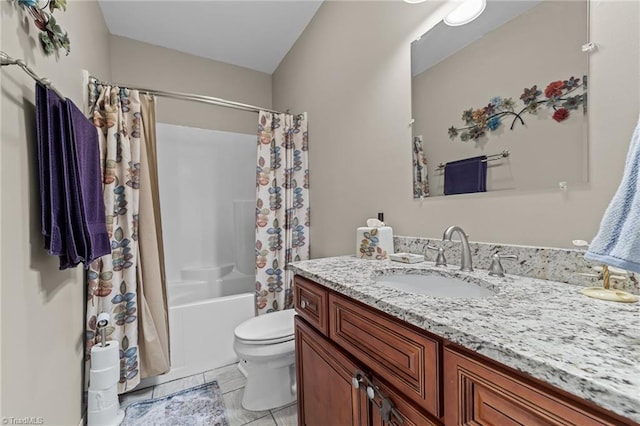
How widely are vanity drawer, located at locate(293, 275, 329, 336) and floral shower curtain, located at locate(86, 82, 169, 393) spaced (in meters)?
1.11

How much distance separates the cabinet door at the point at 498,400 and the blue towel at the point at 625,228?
256 millimetres

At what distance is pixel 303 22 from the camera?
213cm

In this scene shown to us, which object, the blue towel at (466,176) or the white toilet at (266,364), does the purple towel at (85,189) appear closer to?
the white toilet at (266,364)

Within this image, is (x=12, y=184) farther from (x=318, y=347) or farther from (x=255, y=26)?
(x=255, y=26)

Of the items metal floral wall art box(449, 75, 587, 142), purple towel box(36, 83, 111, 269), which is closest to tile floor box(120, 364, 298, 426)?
purple towel box(36, 83, 111, 269)

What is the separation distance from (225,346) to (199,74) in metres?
2.43

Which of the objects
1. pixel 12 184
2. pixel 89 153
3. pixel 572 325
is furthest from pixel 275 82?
pixel 572 325

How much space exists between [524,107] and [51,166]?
5.50ft

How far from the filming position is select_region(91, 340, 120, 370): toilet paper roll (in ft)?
4.53

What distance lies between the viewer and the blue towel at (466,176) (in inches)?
40.3

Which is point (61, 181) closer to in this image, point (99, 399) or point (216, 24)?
point (99, 399)

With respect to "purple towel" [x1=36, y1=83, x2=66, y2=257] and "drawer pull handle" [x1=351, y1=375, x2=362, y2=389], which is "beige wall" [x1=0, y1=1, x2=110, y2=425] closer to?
"purple towel" [x1=36, y1=83, x2=66, y2=257]

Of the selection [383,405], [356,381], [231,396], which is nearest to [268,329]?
[231,396]

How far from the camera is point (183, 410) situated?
152cm
